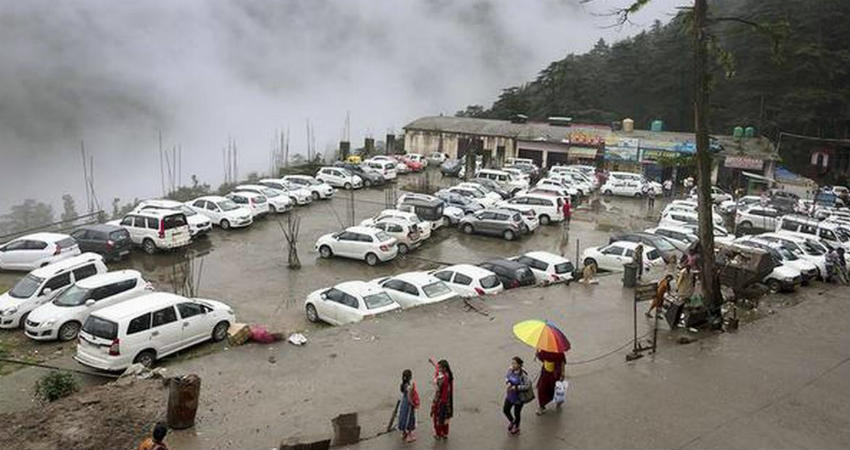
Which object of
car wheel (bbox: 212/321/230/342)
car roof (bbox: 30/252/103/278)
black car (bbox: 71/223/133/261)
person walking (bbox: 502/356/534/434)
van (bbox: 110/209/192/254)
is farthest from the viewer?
van (bbox: 110/209/192/254)

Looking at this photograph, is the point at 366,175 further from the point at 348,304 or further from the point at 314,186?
the point at 348,304

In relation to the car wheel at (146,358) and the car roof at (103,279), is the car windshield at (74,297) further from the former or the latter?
the car wheel at (146,358)

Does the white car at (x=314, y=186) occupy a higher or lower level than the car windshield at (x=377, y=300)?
higher

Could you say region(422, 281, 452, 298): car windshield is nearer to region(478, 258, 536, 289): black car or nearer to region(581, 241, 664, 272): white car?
region(478, 258, 536, 289): black car

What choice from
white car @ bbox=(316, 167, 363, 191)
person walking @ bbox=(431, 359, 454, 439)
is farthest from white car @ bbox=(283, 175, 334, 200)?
person walking @ bbox=(431, 359, 454, 439)

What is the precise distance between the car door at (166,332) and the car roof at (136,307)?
17 cm

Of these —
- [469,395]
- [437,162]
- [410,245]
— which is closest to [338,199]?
[410,245]

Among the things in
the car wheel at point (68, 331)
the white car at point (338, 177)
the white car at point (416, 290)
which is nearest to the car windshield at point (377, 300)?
the white car at point (416, 290)

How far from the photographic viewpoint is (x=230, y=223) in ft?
94.1

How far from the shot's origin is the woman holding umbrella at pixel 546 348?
10.6m

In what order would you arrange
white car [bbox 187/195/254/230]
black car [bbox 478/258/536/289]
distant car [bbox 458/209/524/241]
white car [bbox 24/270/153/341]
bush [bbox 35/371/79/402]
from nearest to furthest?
bush [bbox 35/371/79/402]
white car [bbox 24/270/153/341]
black car [bbox 478/258/536/289]
distant car [bbox 458/209/524/241]
white car [bbox 187/195/254/230]

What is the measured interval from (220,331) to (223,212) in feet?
44.1

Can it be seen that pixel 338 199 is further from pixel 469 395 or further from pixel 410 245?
pixel 469 395

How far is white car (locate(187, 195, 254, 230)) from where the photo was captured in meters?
28.7
